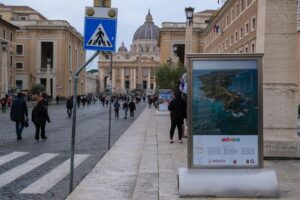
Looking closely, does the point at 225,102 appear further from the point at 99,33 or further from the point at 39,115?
the point at 39,115

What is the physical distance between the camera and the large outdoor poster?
7.38 meters

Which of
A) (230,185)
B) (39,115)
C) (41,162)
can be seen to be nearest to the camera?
(230,185)

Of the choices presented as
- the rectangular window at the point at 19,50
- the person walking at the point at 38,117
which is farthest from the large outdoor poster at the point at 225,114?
the rectangular window at the point at 19,50

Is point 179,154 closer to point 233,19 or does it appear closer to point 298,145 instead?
point 298,145

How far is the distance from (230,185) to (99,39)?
115 inches

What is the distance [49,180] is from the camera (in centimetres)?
963

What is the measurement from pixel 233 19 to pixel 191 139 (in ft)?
168

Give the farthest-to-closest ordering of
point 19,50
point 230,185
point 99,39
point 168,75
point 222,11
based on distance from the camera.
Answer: point 19,50 < point 222,11 < point 168,75 < point 99,39 < point 230,185

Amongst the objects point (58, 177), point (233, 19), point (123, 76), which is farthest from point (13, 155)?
point (123, 76)

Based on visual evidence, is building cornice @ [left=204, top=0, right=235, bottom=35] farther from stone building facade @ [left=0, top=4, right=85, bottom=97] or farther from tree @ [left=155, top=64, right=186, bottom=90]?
stone building facade @ [left=0, top=4, right=85, bottom=97]

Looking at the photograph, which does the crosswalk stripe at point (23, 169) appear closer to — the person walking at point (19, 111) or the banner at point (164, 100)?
Answer: the person walking at point (19, 111)

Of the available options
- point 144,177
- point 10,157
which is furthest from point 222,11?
point 144,177

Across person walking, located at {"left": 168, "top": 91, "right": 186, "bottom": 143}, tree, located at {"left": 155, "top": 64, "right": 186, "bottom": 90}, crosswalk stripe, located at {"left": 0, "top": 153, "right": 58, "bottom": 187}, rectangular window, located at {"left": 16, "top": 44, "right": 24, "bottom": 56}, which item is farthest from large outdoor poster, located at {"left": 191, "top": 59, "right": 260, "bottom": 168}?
rectangular window, located at {"left": 16, "top": 44, "right": 24, "bottom": 56}

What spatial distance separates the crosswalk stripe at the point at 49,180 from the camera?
8627 mm
